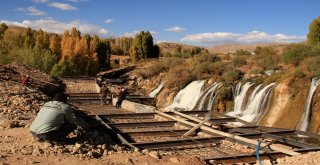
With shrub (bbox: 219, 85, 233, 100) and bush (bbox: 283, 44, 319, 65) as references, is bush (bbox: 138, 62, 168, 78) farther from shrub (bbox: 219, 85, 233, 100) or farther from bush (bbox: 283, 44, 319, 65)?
shrub (bbox: 219, 85, 233, 100)

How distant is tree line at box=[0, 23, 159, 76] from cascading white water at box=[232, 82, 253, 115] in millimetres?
23728

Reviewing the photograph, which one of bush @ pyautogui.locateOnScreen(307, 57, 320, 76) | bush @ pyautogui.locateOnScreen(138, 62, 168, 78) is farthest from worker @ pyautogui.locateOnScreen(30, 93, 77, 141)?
bush @ pyautogui.locateOnScreen(138, 62, 168, 78)

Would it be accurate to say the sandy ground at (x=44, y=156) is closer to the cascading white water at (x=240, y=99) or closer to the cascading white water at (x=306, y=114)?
the cascading white water at (x=306, y=114)

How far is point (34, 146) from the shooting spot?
7.88m

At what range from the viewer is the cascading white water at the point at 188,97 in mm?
28594

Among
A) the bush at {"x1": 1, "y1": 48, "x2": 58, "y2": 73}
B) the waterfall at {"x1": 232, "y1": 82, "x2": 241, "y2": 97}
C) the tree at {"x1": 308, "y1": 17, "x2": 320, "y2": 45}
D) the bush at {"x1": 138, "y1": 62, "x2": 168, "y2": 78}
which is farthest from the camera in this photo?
the bush at {"x1": 138, "y1": 62, "x2": 168, "y2": 78}

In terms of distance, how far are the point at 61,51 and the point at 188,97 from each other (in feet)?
131

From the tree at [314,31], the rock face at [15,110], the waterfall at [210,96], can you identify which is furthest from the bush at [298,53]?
the rock face at [15,110]

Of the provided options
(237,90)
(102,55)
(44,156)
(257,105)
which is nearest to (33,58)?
(237,90)

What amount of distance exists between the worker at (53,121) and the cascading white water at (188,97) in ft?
64.6

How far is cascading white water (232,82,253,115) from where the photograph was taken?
24133mm

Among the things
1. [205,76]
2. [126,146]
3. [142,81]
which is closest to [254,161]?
[126,146]

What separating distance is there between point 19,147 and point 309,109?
16244mm

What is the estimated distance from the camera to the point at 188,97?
2981 cm
